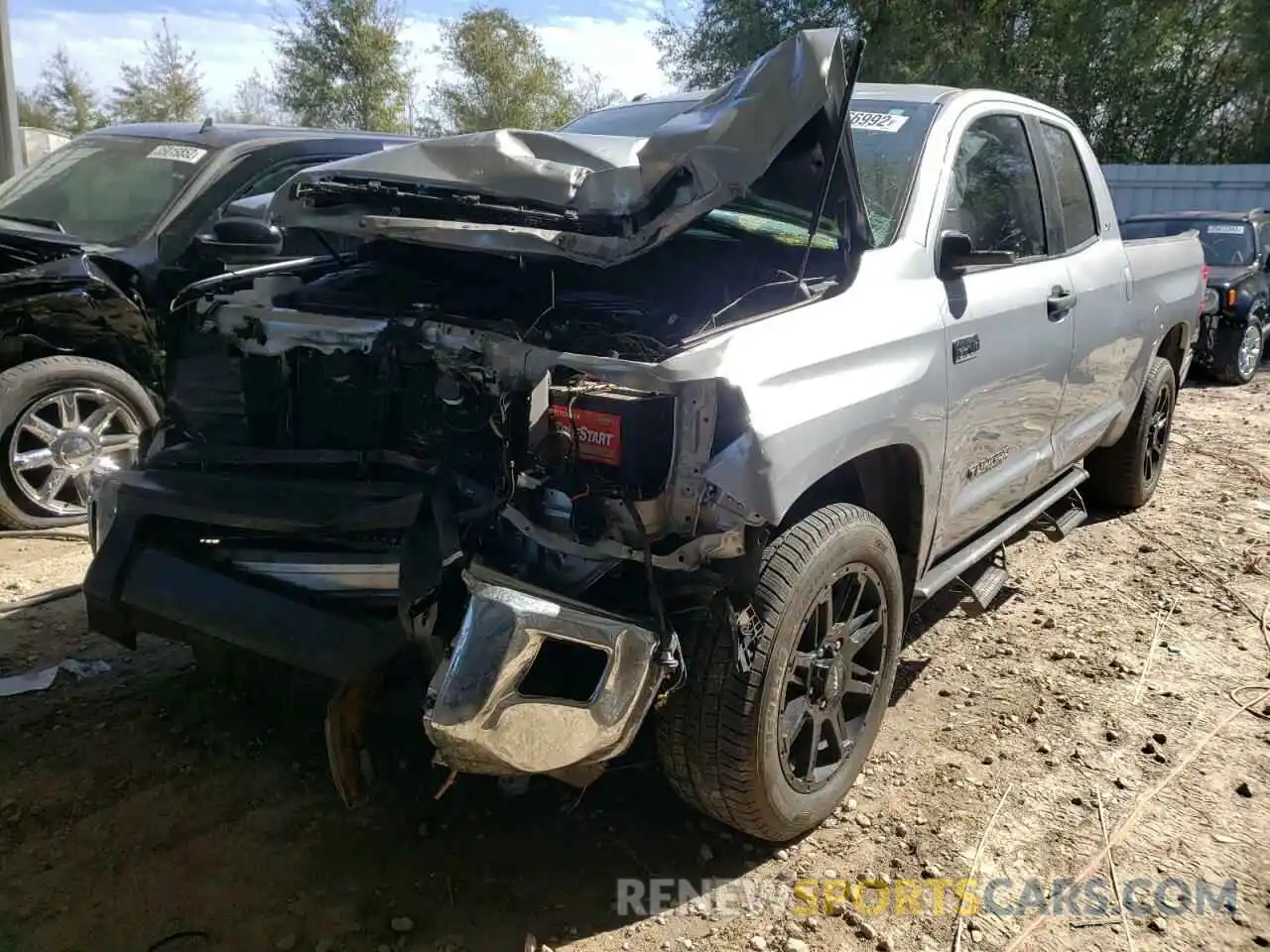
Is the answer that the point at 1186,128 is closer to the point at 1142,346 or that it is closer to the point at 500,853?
the point at 1142,346

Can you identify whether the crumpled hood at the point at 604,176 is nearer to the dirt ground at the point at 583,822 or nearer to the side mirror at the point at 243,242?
the side mirror at the point at 243,242

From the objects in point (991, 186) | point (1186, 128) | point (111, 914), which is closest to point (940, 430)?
point (991, 186)

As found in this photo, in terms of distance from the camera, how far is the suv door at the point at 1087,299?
4016mm

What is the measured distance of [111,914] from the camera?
235cm

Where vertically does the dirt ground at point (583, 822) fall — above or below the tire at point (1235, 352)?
above

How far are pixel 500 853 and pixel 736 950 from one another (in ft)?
2.14

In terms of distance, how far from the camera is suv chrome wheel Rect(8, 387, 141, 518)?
4730mm

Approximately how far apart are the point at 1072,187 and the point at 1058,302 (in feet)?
2.79

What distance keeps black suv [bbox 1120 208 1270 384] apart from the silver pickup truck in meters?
7.78

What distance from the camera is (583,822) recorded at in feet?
9.05

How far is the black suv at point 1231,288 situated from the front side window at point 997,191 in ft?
21.3

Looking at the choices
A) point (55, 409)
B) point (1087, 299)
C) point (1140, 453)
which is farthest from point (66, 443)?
point (1140, 453)

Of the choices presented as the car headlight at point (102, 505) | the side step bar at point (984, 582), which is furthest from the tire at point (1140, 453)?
the car headlight at point (102, 505)

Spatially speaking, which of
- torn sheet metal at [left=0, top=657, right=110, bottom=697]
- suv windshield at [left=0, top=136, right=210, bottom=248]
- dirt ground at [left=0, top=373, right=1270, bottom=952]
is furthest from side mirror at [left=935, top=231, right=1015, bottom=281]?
suv windshield at [left=0, top=136, right=210, bottom=248]
